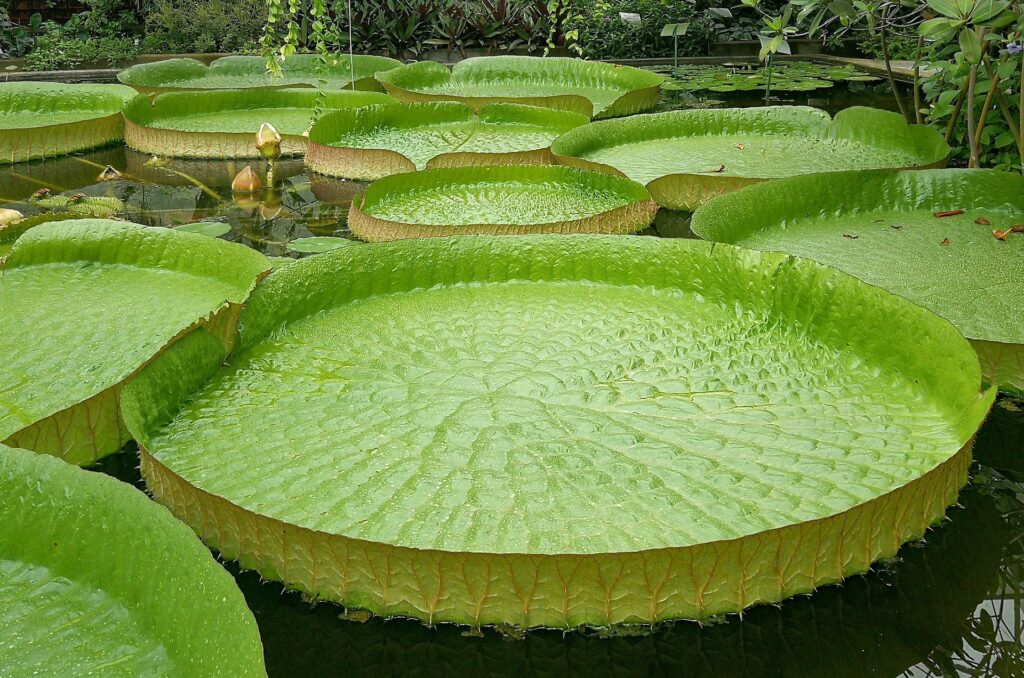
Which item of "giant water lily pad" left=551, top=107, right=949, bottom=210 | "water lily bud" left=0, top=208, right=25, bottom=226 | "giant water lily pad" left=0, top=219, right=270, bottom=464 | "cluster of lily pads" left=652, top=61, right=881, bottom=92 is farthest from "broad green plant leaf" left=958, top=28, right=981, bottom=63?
"cluster of lily pads" left=652, top=61, right=881, bottom=92

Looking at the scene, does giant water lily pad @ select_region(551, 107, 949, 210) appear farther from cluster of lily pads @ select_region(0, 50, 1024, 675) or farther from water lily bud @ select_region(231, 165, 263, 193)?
water lily bud @ select_region(231, 165, 263, 193)

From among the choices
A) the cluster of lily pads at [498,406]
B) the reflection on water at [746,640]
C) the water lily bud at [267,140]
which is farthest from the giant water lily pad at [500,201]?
the reflection on water at [746,640]

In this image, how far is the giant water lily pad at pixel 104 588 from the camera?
860 mm

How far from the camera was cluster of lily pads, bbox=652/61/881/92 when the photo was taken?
563cm

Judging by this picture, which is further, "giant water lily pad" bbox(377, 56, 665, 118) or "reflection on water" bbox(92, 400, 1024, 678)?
"giant water lily pad" bbox(377, 56, 665, 118)

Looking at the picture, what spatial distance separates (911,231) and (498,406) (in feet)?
4.96

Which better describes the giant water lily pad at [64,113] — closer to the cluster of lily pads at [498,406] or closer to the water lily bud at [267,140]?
the water lily bud at [267,140]

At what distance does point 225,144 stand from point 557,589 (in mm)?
3153

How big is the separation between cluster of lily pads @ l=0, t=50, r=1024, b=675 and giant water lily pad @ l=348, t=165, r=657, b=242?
18mm

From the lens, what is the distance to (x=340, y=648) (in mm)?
1124

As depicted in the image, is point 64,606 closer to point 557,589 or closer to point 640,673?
point 557,589

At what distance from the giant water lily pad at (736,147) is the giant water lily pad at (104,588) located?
6.90ft

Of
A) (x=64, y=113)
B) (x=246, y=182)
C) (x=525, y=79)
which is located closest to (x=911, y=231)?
(x=246, y=182)

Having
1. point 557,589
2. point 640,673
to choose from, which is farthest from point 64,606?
point 640,673
